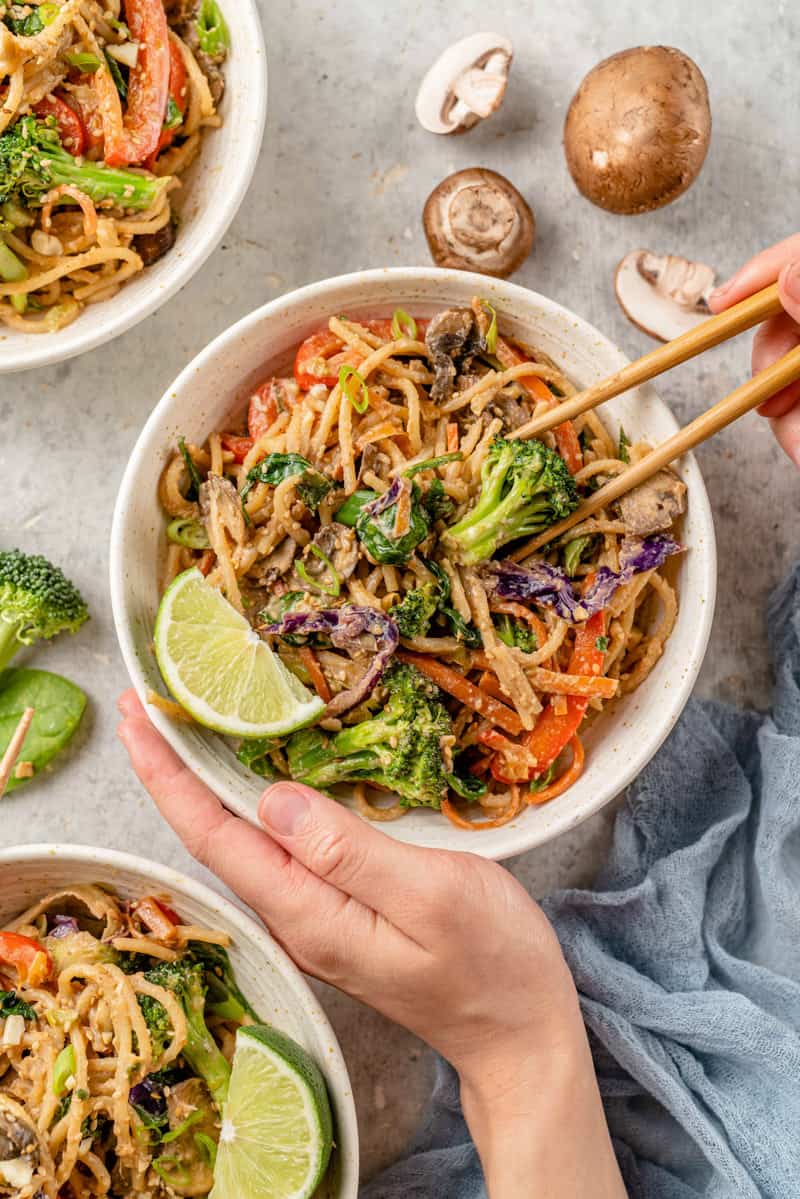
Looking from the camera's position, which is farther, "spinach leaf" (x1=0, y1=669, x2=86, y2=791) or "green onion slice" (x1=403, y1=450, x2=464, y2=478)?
"spinach leaf" (x1=0, y1=669, x2=86, y2=791)

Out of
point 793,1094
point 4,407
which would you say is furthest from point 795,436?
point 4,407

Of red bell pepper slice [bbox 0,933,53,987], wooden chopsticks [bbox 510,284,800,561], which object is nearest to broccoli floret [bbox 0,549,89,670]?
red bell pepper slice [bbox 0,933,53,987]

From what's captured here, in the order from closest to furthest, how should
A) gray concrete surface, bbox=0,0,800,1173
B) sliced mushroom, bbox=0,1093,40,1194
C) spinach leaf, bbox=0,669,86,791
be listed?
sliced mushroom, bbox=0,1093,40,1194 < spinach leaf, bbox=0,669,86,791 < gray concrete surface, bbox=0,0,800,1173

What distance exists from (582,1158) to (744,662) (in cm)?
157

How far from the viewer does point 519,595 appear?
2.85 metres

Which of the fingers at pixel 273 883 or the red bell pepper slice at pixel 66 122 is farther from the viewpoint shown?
the red bell pepper slice at pixel 66 122

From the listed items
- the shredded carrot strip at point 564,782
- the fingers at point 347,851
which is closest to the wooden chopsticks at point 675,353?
the shredded carrot strip at point 564,782

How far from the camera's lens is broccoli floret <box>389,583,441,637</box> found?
8.98 feet

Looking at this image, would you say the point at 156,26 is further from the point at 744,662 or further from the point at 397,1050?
the point at 397,1050

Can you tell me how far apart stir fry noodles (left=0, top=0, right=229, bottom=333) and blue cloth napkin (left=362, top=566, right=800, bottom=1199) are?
217cm

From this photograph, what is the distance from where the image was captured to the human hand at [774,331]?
113 inches

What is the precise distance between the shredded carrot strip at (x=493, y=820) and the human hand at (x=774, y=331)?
1.20m

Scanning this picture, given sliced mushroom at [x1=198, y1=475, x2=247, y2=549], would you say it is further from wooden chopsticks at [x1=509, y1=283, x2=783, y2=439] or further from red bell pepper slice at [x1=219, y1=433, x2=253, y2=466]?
wooden chopsticks at [x1=509, y1=283, x2=783, y2=439]

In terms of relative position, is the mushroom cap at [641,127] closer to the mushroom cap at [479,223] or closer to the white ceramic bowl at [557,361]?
the mushroom cap at [479,223]
